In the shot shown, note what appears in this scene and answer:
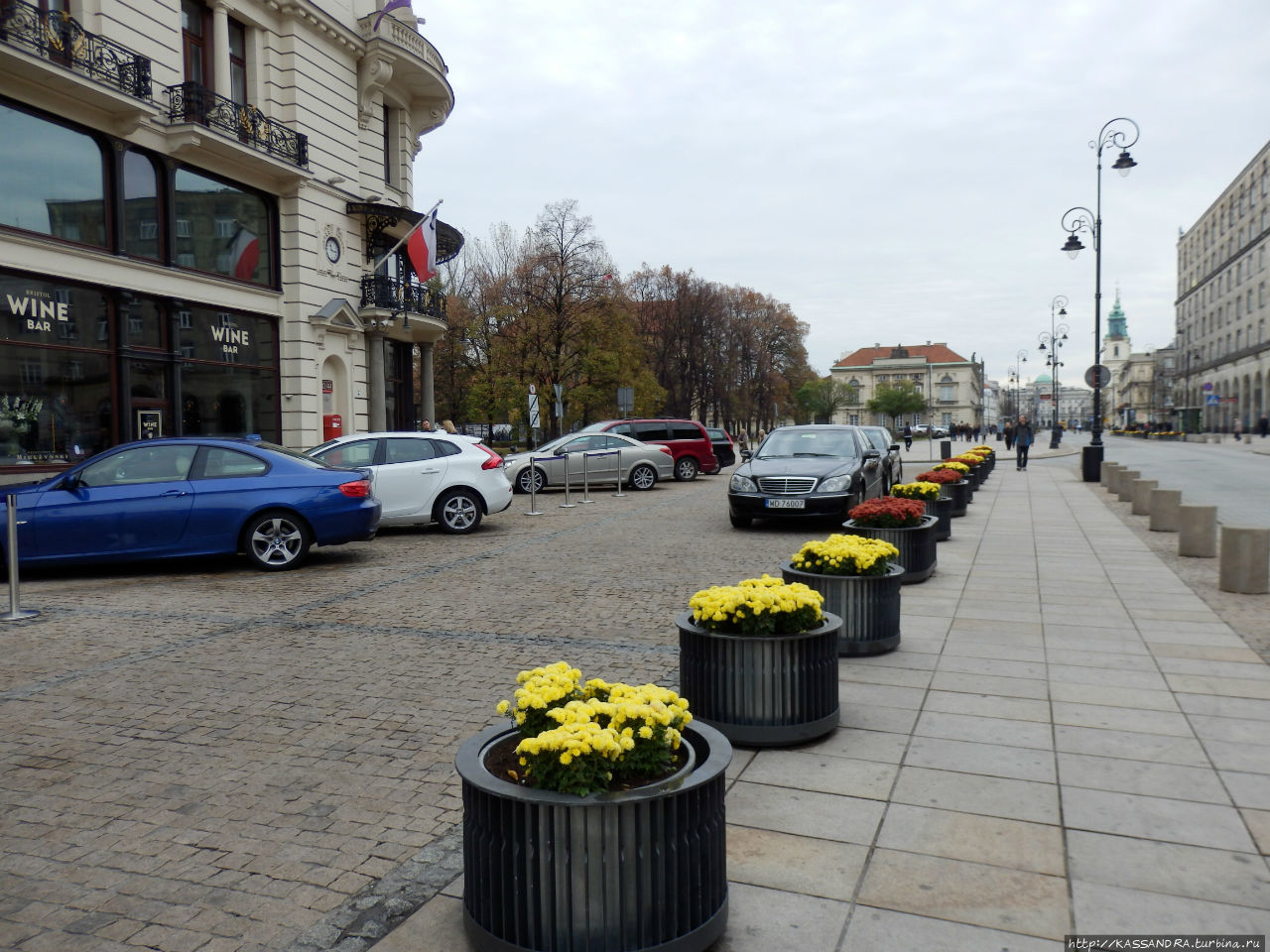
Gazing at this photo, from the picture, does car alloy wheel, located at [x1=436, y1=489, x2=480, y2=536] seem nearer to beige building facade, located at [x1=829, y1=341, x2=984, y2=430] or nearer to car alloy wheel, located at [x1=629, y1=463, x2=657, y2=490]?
car alloy wheel, located at [x1=629, y1=463, x2=657, y2=490]

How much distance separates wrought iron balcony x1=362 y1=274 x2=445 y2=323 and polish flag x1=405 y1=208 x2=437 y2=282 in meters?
2.54

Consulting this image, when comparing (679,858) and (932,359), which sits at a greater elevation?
(932,359)

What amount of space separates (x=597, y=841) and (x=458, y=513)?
11802 millimetres

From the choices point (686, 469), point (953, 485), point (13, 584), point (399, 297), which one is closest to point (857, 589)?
point (13, 584)

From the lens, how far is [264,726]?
16.0 feet

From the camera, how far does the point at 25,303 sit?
1619cm

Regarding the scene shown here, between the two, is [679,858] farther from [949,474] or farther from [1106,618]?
[949,474]

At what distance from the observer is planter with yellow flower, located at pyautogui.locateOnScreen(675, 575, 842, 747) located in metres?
4.38

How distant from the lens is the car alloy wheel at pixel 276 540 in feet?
33.9

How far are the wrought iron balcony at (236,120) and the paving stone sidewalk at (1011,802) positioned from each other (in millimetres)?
18716

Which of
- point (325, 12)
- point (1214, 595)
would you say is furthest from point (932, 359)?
point (1214, 595)

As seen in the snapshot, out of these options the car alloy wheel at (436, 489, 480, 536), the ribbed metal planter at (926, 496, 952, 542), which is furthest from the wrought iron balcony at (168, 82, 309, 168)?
the ribbed metal planter at (926, 496, 952, 542)

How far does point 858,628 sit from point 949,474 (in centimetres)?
1006

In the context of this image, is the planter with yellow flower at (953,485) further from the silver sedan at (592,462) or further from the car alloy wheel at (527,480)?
the car alloy wheel at (527,480)
